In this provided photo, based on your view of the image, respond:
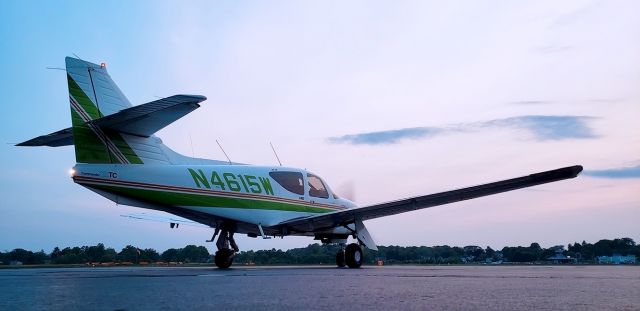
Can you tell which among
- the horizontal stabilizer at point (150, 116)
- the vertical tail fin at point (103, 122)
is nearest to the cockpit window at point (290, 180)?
the vertical tail fin at point (103, 122)

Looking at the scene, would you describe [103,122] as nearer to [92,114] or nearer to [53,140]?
[92,114]

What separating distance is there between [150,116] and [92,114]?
1.60 m

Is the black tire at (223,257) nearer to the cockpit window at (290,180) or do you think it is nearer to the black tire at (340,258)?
the cockpit window at (290,180)

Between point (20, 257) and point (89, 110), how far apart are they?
4902 cm

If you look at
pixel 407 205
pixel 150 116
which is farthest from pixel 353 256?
pixel 150 116

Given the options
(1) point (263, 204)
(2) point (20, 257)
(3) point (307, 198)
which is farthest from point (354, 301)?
(2) point (20, 257)

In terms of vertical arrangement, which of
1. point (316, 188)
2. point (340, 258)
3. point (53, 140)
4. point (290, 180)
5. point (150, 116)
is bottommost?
point (340, 258)

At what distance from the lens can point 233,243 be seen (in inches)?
728

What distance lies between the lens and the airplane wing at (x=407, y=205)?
1644cm

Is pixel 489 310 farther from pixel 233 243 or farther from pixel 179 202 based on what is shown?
pixel 233 243

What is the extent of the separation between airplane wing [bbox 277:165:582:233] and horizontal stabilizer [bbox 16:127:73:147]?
6.77 meters

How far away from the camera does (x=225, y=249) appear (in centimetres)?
1816

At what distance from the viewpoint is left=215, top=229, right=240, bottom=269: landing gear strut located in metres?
18.0

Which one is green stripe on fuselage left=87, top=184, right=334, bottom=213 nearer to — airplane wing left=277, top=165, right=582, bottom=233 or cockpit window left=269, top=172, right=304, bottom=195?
cockpit window left=269, top=172, right=304, bottom=195
